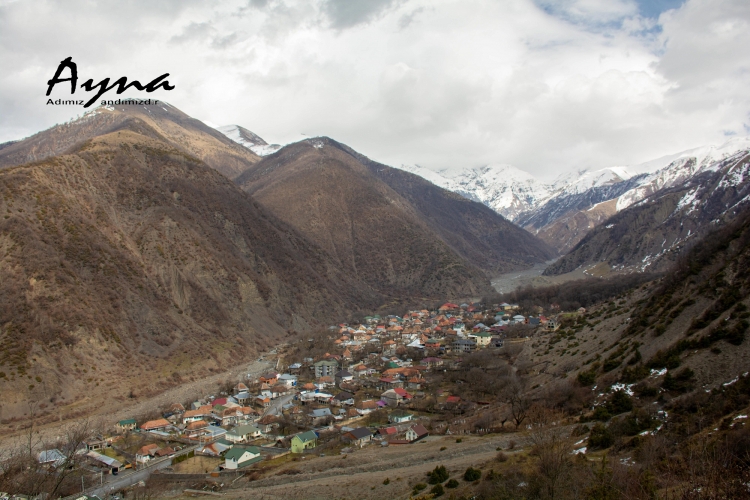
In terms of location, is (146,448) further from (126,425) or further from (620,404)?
(620,404)

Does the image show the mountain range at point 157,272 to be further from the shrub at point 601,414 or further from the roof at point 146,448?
the shrub at point 601,414

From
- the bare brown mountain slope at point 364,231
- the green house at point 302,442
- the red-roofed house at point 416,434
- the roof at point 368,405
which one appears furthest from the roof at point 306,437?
the bare brown mountain slope at point 364,231

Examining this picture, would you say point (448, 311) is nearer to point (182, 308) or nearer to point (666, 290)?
point (182, 308)

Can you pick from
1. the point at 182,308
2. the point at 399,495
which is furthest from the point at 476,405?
the point at 182,308

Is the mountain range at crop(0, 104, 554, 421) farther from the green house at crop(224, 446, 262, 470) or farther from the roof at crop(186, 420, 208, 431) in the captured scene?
the green house at crop(224, 446, 262, 470)

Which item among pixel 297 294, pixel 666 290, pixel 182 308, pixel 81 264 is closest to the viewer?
pixel 666 290

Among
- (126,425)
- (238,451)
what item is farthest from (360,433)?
(126,425)

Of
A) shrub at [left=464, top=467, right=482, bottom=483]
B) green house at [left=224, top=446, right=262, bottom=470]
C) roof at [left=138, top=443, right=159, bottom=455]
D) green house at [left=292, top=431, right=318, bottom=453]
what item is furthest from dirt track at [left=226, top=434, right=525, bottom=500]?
roof at [left=138, top=443, right=159, bottom=455]
